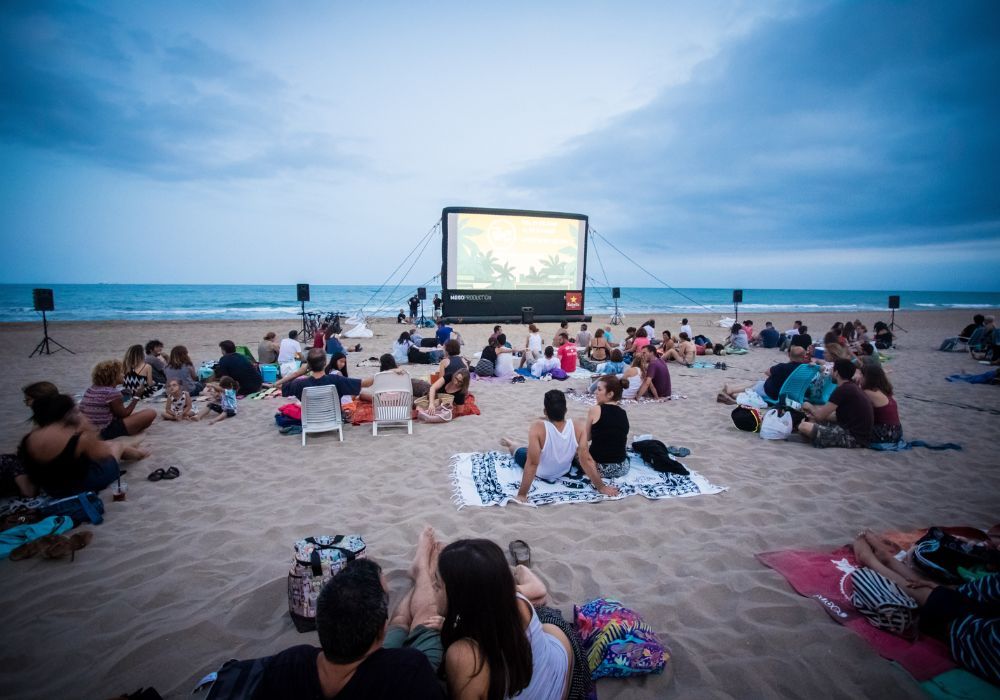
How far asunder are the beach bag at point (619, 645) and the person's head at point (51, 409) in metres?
4.02

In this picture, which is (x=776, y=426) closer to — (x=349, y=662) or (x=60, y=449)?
(x=349, y=662)

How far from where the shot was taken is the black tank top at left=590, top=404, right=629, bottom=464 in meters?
4.06

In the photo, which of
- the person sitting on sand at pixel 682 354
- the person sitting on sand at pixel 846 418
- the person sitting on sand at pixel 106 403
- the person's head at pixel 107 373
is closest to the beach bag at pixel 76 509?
the person sitting on sand at pixel 106 403

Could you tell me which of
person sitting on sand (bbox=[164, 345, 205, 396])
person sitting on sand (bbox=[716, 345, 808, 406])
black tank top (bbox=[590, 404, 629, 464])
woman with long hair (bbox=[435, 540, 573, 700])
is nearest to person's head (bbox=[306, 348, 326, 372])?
person sitting on sand (bbox=[164, 345, 205, 396])

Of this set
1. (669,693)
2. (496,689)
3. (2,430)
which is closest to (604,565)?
(669,693)

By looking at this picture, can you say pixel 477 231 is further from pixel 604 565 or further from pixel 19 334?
pixel 19 334

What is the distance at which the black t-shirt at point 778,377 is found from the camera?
6.33 meters

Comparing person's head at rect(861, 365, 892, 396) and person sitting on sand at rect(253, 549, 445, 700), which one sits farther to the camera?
person's head at rect(861, 365, 892, 396)

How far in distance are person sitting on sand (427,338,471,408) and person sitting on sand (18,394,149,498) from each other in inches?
140

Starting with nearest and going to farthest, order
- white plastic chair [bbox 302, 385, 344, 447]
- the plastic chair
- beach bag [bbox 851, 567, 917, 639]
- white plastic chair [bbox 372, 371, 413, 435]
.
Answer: beach bag [bbox 851, 567, 917, 639] < white plastic chair [bbox 302, 385, 344, 447] < white plastic chair [bbox 372, 371, 413, 435] < the plastic chair

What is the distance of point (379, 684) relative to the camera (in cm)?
134

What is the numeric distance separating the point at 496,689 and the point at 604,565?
1.65 meters

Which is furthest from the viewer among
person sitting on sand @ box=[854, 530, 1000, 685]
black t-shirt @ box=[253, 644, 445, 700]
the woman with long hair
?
person sitting on sand @ box=[854, 530, 1000, 685]

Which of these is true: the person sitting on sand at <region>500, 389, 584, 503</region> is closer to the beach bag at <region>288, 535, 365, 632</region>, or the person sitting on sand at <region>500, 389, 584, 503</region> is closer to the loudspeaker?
the beach bag at <region>288, 535, 365, 632</region>
